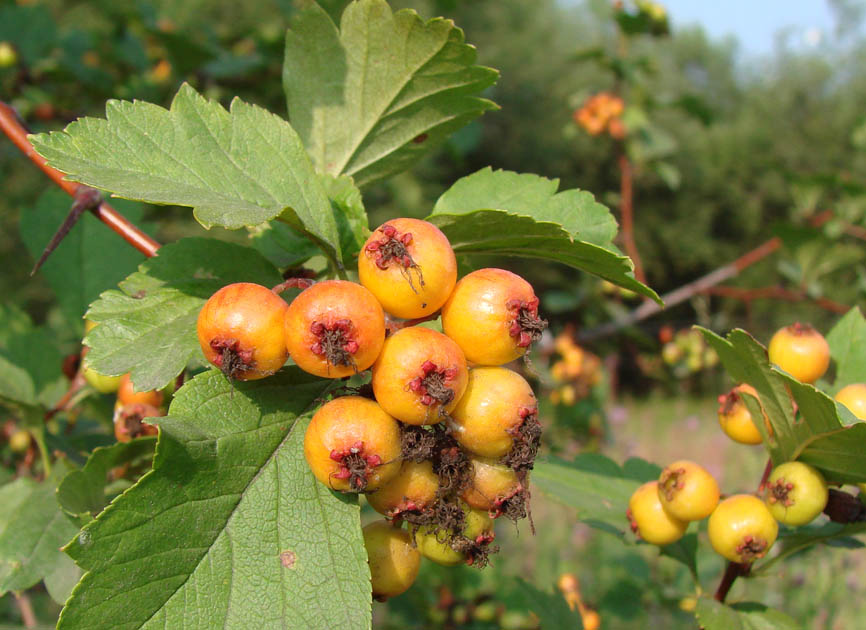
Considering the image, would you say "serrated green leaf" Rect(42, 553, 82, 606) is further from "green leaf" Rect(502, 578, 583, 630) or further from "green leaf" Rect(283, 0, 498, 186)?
"green leaf" Rect(502, 578, 583, 630)

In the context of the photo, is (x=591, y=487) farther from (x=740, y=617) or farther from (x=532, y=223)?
(x=532, y=223)

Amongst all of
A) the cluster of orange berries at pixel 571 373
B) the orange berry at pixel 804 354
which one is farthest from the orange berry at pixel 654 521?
→ the cluster of orange berries at pixel 571 373

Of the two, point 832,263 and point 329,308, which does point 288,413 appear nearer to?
point 329,308

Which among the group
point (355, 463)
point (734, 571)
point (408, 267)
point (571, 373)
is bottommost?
point (571, 373)

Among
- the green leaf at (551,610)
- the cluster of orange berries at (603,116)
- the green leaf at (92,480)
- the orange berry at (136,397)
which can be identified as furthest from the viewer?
the cluster of orange berries at (603,116)

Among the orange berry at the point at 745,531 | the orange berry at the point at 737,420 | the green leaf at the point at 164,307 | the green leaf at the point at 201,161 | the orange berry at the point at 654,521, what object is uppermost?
the green leaf at the point at 201,161

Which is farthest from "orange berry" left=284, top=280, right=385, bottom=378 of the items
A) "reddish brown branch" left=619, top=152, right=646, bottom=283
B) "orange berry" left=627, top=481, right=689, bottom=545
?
"reddish brown branch" left=619, top=152, right=646, bottom=283

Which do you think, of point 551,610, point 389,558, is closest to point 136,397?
point 389,558

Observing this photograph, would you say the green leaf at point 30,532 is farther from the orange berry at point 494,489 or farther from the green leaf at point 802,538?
the green leaf at point 802,538
